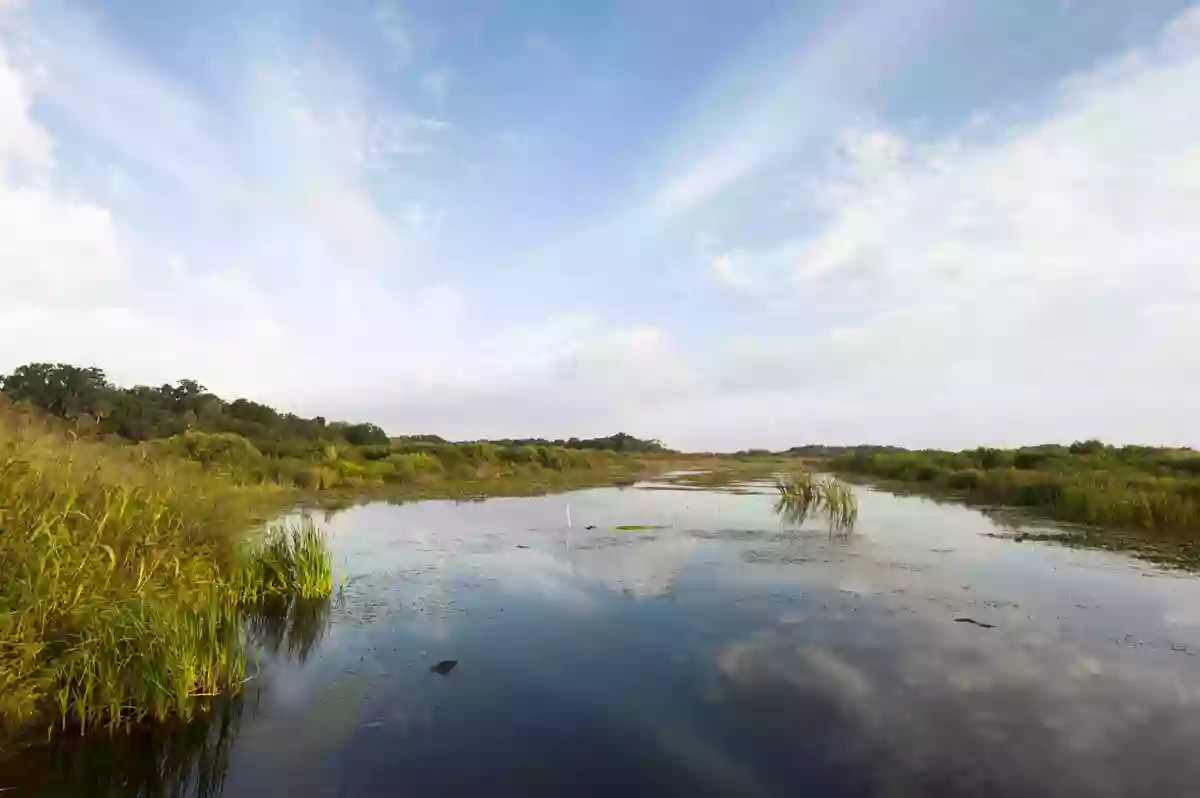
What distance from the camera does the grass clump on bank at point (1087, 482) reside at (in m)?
17.2

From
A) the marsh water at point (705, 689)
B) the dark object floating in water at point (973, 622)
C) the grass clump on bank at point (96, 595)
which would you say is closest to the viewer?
the marsh water at point (705, 689)

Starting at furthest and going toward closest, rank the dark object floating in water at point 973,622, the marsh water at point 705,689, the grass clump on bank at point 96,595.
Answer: the dark object floating in water at point 973,622 → the grass clump on bank at point 96,595 → the marsh water at point 705,689

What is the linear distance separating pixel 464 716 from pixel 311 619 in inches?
167

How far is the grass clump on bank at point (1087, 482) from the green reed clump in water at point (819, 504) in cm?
598

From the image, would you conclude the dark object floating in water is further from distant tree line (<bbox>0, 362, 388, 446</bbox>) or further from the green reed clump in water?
distant tree line (<bbox>0, 362, 388, 446</bbox>)

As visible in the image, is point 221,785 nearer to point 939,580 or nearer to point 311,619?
point 311,619

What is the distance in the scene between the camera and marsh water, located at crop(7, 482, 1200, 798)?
5371 millimetres

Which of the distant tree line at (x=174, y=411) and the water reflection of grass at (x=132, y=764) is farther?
the distant tree line at (x=174, y=411)

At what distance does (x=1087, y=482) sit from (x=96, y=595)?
25040mm

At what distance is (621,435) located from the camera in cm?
10038

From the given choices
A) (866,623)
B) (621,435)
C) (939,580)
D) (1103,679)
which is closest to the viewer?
(1103,679)

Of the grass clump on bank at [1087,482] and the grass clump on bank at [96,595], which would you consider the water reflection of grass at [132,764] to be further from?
the grass clump on bank at [1087,482]

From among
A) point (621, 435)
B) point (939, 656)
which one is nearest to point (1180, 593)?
point (939, 656)

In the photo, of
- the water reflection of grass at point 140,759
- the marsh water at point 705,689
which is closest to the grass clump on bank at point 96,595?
the water reflection of grass at point 140,759
